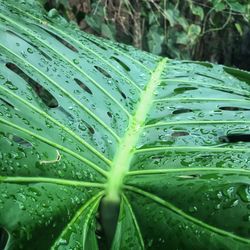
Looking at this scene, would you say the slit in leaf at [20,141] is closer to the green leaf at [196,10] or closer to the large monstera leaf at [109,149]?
the large monstera leaf at [109,149]

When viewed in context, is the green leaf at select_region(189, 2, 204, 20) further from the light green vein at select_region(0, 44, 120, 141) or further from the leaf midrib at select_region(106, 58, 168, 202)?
the light green vein at select_region(0, 44, 120, 141)

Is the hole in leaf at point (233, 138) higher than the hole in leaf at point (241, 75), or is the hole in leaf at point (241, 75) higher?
the hole in leaf at point (241, 75)

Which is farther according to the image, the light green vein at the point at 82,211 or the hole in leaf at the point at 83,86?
the hole in leaf at the point at 83,86

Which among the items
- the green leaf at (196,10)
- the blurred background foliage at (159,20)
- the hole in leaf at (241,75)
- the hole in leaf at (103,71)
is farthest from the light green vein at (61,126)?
the green leaf at (196,10)

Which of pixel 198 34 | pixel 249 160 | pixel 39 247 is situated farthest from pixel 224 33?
pixel 39 247

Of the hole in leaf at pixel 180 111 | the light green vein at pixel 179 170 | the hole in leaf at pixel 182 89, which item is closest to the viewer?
the light green vein at pixel 179 170
